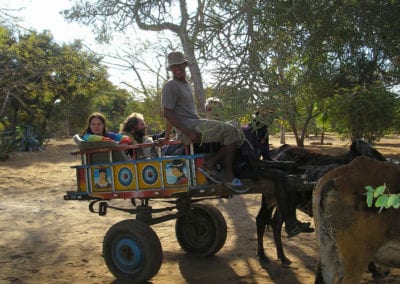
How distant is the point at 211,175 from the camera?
4.82 meters

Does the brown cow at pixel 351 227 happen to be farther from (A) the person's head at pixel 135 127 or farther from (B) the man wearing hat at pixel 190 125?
(A) the person's head at pixel 135 127

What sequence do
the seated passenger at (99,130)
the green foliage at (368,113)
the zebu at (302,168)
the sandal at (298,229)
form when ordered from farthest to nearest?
the green foliage at (368,113) → the seated passenger at (99,130) → the zebu at (302,168) → the sandal at (298,229)

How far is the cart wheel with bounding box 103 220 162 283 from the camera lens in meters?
5.00

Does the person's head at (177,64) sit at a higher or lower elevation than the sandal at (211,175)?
higher

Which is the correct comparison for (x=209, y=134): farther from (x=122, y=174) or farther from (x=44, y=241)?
(x=44, y=241)

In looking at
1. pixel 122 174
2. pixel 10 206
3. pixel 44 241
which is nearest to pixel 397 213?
pixel 122 174

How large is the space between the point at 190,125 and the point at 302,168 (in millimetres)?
1402

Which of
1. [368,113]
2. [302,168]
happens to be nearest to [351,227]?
[302,168]

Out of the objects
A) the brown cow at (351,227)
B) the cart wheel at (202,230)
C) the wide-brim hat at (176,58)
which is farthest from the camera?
the cart wheel at (202,230)

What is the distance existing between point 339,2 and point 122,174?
341cm

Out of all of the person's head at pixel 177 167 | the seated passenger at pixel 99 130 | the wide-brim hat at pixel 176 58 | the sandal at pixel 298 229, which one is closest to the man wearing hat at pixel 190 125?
the wide-brim hat at pixel 176 58

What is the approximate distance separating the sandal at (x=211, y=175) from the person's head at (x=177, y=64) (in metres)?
1.09

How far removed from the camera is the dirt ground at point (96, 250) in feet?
17.6

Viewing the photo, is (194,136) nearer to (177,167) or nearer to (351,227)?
(177,167)
